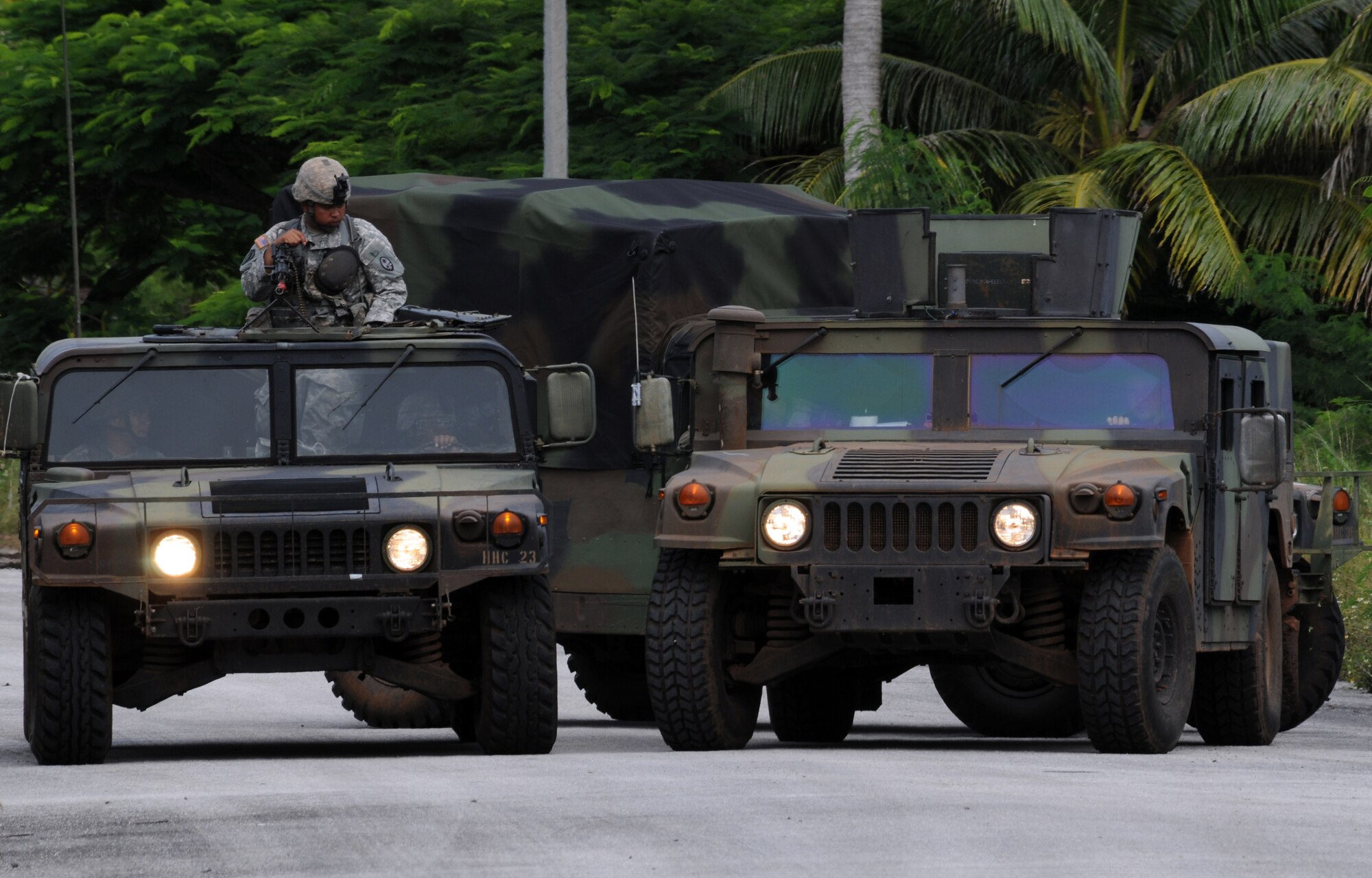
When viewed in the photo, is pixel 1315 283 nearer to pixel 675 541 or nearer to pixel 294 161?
pixel 294 161

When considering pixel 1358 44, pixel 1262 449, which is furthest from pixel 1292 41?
pixel 1262 449

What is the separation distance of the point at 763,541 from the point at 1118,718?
4.95ft

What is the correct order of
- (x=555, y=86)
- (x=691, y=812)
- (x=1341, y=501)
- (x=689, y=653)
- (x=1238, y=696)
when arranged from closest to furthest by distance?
(x=691, y=812)
(x=689, y=653)
(x=1238, y=696)
(x=1341, y=501)
(x=555, y=86)

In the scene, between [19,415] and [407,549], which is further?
[19,415]

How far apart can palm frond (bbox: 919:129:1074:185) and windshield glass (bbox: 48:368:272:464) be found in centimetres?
1461

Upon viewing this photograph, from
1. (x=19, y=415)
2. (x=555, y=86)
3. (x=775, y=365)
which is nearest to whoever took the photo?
(x=19, y=415)

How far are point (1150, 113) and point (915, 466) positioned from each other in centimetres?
1701

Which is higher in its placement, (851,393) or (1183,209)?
(1183,209)

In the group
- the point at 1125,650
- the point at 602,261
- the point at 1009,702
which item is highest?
the point at 602,261

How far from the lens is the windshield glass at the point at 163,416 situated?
10.6 m

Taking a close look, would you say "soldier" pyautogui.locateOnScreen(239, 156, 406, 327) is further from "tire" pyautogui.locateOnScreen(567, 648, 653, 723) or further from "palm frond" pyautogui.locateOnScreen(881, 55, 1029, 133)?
"palm frond" pyautogui.locateOnScreen(881, 55, 1029, 133)

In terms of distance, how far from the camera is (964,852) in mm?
7082

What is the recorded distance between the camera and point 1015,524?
32.5ft

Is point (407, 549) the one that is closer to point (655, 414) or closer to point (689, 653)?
point (689, 653)
